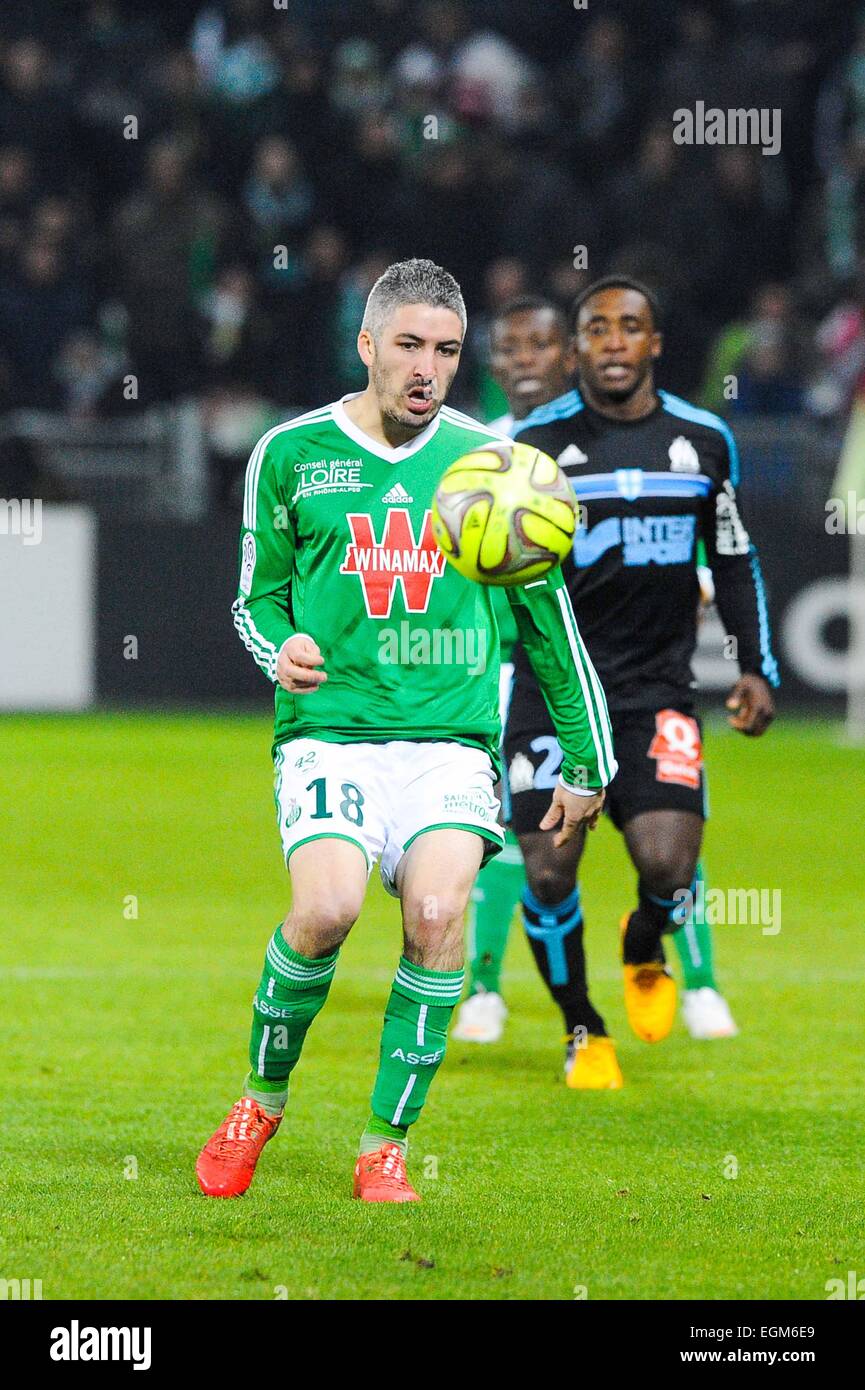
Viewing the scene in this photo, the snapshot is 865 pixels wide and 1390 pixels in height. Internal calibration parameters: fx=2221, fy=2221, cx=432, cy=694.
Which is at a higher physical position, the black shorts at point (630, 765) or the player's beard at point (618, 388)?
the player's beard at point (618, 388)

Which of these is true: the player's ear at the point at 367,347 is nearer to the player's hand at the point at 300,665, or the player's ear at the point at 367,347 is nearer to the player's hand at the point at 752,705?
the player's hand at the point at 300,665

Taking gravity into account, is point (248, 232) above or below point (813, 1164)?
above

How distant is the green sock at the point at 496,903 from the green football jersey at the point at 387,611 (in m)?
2.40

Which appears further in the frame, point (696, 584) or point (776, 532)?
point (776, 532)

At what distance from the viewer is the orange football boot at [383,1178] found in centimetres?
527

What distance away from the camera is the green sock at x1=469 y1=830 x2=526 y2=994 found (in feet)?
25.4

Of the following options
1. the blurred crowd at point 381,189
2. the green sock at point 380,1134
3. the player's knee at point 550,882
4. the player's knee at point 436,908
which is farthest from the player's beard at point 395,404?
the blurred crowd at point 381,189

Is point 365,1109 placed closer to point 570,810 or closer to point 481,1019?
point 481,1019

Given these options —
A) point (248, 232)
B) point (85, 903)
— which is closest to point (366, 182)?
point (248, 232)

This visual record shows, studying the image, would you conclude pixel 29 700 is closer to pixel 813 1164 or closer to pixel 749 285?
pixel 749 285

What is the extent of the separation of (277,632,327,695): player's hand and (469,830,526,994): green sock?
8.91ft

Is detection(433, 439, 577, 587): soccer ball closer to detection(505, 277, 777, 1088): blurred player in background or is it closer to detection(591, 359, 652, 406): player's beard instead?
detection(505, 277, 777, 1088): blurred player in background

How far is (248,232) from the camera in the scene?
17109 mm

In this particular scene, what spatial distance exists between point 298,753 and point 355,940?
4009 mm
